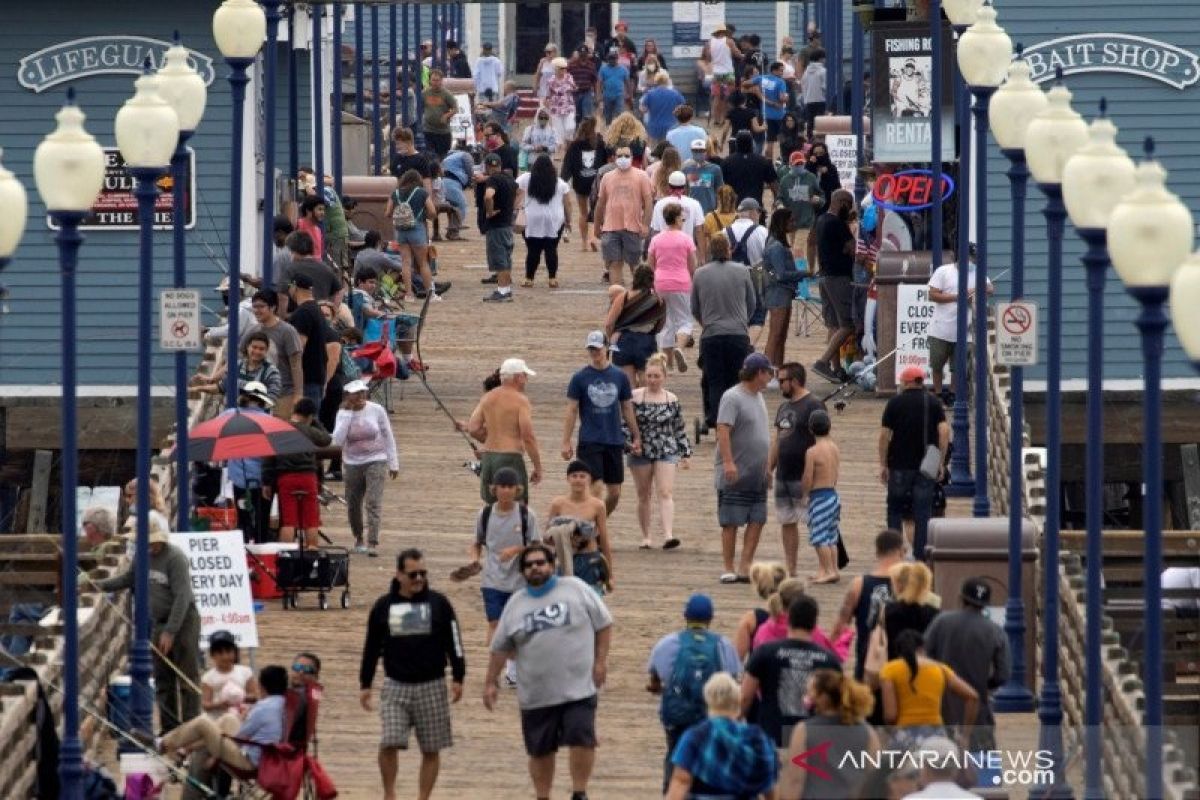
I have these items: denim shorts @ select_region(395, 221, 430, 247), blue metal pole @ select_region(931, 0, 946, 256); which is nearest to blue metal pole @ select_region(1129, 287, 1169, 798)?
blue metal pole @ select_region(931, 0, 946, 256)

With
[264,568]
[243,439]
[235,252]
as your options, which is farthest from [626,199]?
[243,439]

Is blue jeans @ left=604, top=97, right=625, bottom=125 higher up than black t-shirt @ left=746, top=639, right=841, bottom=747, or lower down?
higher up

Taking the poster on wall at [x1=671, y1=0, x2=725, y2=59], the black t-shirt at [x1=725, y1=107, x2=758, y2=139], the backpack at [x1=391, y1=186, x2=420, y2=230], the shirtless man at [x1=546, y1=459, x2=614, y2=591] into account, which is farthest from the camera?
the poster on wall at [x1=671, y1=0, x2=725, y2=59]

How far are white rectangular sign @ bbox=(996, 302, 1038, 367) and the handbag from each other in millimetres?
3822

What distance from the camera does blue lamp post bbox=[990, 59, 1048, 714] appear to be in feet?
57.4

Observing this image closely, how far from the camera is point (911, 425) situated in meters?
20.7

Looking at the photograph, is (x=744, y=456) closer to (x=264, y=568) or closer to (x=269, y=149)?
(x=264, y=568)

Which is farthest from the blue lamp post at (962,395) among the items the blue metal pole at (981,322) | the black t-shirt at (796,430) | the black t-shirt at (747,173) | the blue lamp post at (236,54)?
the black t-shirt at (747,173)

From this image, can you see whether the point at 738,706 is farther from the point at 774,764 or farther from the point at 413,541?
the point at 413,541

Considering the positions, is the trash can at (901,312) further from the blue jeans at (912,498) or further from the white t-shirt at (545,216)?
the white t-shirt at (545,216)

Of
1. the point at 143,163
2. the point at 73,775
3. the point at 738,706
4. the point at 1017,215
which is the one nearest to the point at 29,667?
the point at 73,775

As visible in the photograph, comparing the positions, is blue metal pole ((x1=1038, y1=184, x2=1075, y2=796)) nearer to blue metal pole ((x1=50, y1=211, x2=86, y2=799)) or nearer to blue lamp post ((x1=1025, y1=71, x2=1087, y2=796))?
blue lamp post ((x1=1025, y1=71, x2=1087, y2=796))

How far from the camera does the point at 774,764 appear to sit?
1362 centimetres

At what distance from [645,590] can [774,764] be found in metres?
7.49
